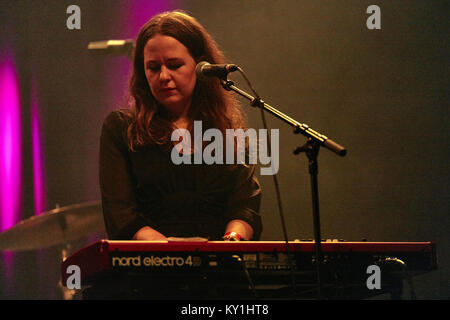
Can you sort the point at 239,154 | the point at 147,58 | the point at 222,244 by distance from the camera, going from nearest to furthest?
the point at 222,244 → the point at 147,58 → the point at 239,154

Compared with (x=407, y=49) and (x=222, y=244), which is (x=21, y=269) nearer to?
(x=222, y=244)

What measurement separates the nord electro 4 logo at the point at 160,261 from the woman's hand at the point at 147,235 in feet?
1.72

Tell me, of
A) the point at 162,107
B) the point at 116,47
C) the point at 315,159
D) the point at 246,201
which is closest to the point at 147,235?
the point at 246,201

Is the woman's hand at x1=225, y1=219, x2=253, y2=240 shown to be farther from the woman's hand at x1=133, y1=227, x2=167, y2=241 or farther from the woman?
the woman's hand at x1=133, y1=227, x2=167, y2=241

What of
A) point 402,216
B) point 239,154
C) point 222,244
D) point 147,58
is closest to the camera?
point 222,244

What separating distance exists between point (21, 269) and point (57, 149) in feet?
2.92

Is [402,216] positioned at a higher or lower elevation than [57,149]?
lower

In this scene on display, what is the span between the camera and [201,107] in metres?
2.98

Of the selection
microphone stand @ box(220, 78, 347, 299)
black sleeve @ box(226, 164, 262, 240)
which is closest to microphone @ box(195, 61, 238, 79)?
microphone stand @ box(220, 78, 347, 299)

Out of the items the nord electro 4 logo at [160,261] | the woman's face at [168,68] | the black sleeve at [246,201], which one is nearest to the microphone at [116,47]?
the woman's face at [168,68]

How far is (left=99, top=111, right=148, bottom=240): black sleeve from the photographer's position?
2.63 meters

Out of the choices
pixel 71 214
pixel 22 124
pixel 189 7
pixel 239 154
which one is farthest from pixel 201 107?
pixel 22 124

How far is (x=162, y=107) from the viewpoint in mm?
2912

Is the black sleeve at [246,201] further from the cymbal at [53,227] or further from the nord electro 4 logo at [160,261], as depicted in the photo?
the cymbal at [53,227]
